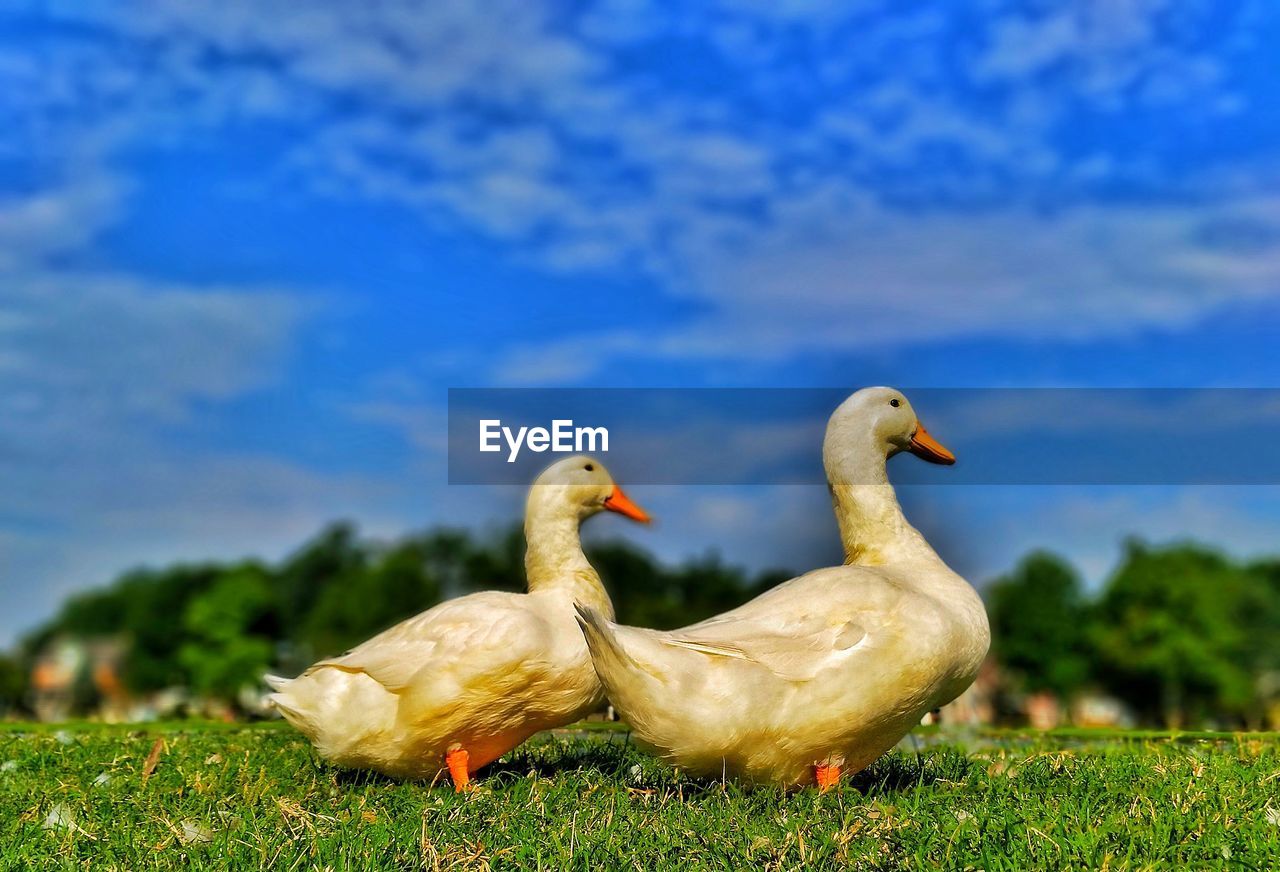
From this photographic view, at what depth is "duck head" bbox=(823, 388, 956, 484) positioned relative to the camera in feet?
21.2

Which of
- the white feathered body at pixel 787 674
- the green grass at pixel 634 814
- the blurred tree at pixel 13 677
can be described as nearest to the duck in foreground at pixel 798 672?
the white feathered body at pixel 787 674

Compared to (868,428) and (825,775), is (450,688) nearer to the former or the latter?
(825,775)

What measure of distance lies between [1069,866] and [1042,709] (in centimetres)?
2900

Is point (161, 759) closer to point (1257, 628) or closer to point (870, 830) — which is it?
point (870, 830)

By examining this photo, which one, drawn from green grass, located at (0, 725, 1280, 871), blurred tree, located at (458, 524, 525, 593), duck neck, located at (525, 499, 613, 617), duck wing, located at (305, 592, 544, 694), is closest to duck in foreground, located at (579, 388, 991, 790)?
green grass, located at (0, 725, 1280, 871)

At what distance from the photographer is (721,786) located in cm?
592

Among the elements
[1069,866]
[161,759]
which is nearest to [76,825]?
[161,759]

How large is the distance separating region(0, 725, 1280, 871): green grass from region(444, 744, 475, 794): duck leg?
123mm

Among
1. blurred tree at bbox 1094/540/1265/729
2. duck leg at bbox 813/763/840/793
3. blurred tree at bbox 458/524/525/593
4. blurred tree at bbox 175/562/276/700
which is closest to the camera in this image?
duck leg at bbox 813/763/840/793

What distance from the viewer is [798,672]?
5.59 m

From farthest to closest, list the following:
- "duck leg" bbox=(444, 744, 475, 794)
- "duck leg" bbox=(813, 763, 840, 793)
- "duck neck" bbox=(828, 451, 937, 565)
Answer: "duck leg" bbox=(444, 744, 475, 794) → "duck neck" bbox=(828, 451, 937, 565) → "duck leg" bbox=(813, 763, 840, 793)

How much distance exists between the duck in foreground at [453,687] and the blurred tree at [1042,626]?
3024 cm

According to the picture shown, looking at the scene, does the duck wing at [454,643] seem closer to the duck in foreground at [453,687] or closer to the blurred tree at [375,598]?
the duck in foreground at [453,687]

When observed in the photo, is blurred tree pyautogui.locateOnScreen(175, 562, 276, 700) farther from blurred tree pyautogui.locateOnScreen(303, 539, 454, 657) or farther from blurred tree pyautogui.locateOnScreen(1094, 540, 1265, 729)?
blurred tree pyautogui.locateOnScreen(1094, 540, 1265, 729)
